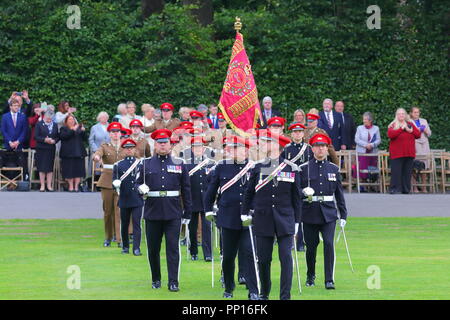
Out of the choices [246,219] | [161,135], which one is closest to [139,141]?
[161,135]

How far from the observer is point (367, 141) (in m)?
30.5

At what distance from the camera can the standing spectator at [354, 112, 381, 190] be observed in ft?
99.6

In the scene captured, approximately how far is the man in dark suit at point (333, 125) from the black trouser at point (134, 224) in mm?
9820

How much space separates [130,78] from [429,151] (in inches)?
327

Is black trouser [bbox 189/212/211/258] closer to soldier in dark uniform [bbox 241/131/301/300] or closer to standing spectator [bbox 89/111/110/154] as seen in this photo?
soldier in dark uniform [bbox 241/131/301/300]

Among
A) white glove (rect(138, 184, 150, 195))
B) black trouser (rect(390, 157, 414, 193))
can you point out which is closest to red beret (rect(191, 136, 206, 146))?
white glove (rect(138, 184, 150, 195))

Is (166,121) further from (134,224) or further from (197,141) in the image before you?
(197,141)

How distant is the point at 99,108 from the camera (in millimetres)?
32656

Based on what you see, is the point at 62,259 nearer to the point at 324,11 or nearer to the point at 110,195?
the point at 110,195


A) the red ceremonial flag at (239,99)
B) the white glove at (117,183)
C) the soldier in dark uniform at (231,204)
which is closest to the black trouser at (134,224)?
the white glove at (117,183)

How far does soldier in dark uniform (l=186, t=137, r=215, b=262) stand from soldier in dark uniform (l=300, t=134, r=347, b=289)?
11.2 ft

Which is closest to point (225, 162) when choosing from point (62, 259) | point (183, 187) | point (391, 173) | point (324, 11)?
point (183, 187)

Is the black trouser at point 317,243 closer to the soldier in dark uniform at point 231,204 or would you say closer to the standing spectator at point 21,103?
the soldier in dark uniform at point 231,204
